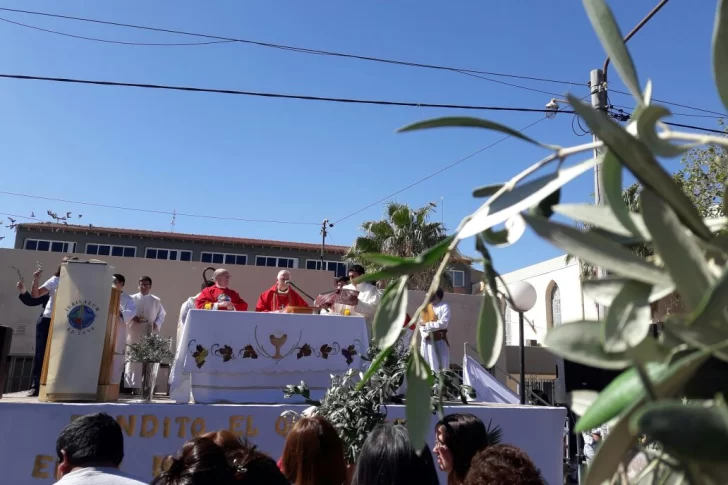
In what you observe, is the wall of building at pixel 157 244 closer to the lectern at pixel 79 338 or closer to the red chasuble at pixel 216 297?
the red chasuble at pixel 216 297

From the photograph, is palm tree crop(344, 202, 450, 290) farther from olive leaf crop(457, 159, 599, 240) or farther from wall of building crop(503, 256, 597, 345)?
olive leaf crop(457, 159, 599, 240)

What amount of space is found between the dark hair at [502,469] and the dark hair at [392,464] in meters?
0.28

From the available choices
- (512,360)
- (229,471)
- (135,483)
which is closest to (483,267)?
(229,471)

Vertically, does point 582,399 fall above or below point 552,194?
below

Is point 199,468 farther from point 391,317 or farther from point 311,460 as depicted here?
point 391,317

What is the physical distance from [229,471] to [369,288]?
5477mm

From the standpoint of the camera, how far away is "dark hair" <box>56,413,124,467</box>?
2932 millimetres

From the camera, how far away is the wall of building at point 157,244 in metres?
30.6

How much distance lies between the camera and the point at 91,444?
2932mm

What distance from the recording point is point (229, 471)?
2426 mm

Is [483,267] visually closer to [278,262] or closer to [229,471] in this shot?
[229,471]

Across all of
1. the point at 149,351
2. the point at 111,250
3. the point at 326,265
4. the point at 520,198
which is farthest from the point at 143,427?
the point at 111,250

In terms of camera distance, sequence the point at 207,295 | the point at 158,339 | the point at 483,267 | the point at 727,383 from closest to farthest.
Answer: the point at 727,383 < the point at 483,267 < the point at 158,339 < the point at 207,295

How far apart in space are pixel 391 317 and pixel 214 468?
6.68ft
